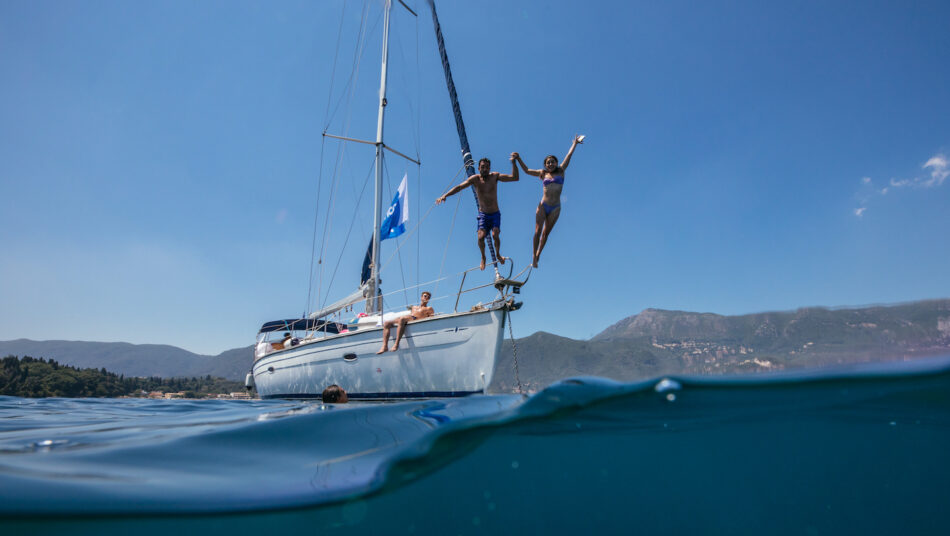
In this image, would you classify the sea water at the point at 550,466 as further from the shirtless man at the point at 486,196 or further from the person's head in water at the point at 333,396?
the shirtless man at the point at 486,196

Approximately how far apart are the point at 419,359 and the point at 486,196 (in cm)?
475

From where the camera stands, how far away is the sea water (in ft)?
7.72

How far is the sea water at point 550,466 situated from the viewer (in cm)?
235

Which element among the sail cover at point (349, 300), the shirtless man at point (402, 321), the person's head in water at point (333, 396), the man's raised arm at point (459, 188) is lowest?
the person's head in water at point (333, 396)

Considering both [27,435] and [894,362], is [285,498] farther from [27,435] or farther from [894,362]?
[894,362]

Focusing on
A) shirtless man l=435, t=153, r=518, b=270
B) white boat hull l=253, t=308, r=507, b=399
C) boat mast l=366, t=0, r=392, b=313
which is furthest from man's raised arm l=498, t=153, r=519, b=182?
boat mast l=366, t=0, r=392, b=313

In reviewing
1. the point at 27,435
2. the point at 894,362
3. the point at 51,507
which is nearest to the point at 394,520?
the point at 51,507

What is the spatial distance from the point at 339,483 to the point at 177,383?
57.8 meters

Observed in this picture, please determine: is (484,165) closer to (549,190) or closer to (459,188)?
(459,188)

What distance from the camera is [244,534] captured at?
8.96 ft

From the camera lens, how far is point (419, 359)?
9.85 meters

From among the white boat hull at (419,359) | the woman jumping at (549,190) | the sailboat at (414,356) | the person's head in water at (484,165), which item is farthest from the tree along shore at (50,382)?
the woman jumping at (549,190)

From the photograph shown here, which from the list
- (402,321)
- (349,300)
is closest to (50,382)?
(349,300)

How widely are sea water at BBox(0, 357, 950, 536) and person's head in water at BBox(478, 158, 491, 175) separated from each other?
483 cm
